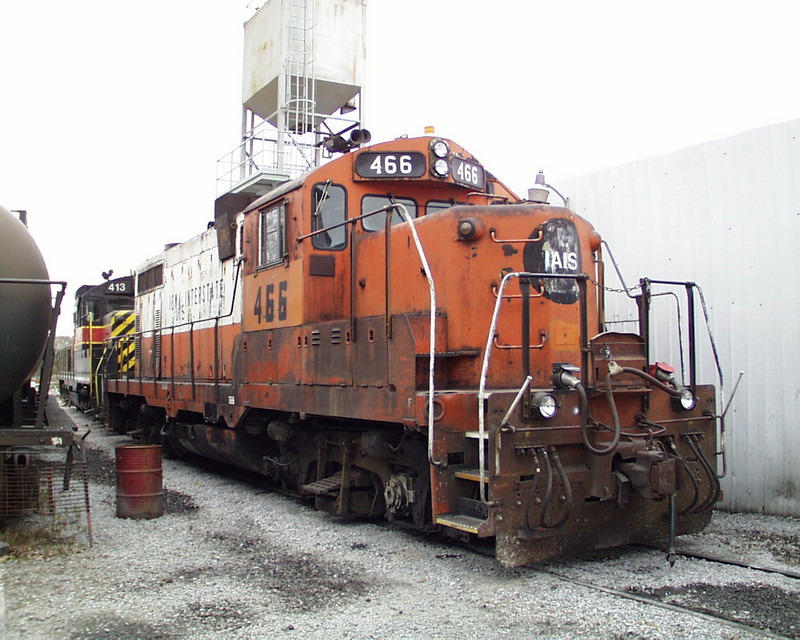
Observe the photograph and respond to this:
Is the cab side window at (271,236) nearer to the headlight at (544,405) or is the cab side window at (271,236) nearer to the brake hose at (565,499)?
the headlight at (544,405)

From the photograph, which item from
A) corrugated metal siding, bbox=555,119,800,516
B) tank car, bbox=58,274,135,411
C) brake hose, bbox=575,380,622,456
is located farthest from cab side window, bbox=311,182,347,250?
tank car, bbox=58,274,135,411

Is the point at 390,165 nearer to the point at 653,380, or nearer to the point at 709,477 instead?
the point at 653,380

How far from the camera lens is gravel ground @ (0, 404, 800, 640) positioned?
4.37 metres

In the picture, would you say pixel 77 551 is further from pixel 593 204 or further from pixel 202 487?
pixel 593 204

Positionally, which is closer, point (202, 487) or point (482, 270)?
point (482, 270)

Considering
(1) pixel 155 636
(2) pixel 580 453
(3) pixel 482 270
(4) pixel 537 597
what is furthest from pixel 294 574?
(3) pixel 482 270

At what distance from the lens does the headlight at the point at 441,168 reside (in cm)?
707

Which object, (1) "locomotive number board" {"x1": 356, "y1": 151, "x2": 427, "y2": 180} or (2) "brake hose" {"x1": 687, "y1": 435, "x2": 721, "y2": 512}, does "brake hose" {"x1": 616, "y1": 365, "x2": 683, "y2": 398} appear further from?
(1) "locomotive number board" {"x1": 356, "y1": 151, "x2": 427, "y2": 180}

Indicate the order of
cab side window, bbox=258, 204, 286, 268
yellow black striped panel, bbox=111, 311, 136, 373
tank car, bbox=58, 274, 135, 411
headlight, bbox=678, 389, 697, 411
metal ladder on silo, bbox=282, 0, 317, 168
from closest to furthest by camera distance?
headlight, bbox=678, 389, 697, 411 → cab side window, bbox=258, 204, 286, 268 → yellow black striped panel, bbox=111, 311, 136, 373 → tank car, bbox=58, 274, 135, 411 → metal ladder on silo, bbox=282, 0, 317, 168

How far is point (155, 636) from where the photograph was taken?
4.25 meters

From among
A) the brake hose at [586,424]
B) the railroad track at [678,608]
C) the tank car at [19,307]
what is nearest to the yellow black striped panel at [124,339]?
the tank car at [19,307]

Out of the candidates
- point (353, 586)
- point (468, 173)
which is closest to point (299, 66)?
point (468, 173)

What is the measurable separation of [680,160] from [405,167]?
331 centimetres

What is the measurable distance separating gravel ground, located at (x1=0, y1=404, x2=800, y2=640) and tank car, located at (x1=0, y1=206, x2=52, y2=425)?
162 centimetres
